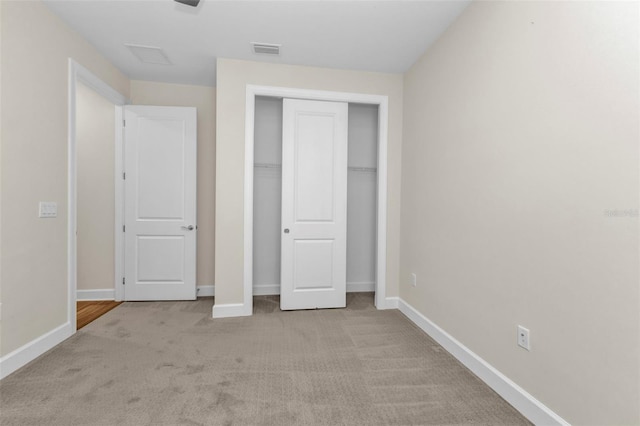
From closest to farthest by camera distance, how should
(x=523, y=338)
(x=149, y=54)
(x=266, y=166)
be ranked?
1. (x=523, y=338)
2. (x=149, y=54)
3. (x=266, y=166)

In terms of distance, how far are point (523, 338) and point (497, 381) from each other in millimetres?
388

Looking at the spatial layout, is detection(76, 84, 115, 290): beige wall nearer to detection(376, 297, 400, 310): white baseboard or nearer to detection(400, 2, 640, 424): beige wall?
detection(376, 297, 400, 310): white baseboard

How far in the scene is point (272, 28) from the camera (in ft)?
8.33

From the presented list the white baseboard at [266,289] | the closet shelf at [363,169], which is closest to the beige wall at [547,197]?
the closet shelf at [363,169]

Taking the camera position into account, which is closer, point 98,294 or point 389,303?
point 389,303

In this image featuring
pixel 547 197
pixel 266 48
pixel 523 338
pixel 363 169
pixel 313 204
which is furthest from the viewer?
pixel 363 169

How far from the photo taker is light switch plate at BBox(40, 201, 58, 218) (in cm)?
230

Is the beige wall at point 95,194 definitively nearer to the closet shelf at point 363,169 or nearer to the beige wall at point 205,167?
the beige wall at point 205,167

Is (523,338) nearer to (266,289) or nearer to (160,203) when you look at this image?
(266,289)

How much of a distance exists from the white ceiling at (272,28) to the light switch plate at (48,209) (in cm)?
157

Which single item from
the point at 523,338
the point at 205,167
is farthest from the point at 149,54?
the point at 523,338

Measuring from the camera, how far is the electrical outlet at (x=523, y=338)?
1.67 m

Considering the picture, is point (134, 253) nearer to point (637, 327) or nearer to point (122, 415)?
point (122, 415)

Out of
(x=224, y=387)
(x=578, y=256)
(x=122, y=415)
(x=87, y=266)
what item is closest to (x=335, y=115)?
(x=578, y=256)
